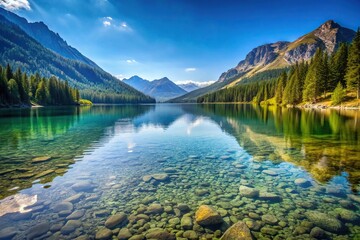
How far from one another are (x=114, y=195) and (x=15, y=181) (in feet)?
23.9

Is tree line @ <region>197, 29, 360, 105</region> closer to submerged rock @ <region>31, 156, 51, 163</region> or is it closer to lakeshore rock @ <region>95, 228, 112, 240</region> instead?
submerged rock @ <region>31, 156, 51, 163</region>

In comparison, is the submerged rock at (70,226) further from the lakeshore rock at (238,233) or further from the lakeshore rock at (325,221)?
the lakeshore rock at (325,221)

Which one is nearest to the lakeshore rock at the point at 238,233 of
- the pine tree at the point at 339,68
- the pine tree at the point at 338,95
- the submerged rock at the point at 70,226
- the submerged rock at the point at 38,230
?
the submerged rock at the point at 70,226

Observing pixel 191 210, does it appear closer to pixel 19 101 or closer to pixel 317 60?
pixel 317 60

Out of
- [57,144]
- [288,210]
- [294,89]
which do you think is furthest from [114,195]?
[294,89]

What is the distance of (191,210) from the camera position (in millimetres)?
10102

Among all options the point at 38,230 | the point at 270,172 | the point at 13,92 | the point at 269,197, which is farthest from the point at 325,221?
the point at 13,92

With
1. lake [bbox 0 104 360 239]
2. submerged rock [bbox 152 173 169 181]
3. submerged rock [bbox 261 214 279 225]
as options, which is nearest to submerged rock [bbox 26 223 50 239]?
lake [bbox 0 104 360 239]

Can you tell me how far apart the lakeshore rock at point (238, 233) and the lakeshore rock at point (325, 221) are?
11.1 feet

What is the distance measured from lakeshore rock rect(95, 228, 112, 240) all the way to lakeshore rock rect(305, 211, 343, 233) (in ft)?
27.7

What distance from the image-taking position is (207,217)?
9023mm

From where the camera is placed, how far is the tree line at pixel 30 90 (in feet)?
339

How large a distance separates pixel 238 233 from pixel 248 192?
4606 mm

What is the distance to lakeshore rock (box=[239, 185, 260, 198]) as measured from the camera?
38.3ft
